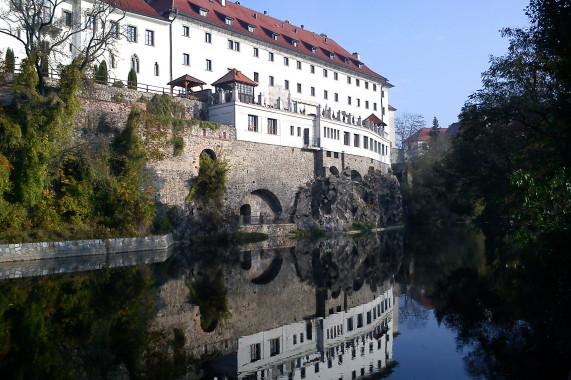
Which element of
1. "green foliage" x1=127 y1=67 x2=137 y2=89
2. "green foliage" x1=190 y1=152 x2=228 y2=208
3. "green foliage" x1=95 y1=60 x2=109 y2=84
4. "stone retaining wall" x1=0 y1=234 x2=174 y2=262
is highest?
"green foliage" x1=127 y1=67 x2=137 y2=89

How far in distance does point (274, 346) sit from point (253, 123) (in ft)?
100.0

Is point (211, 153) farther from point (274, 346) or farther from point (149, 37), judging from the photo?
point (274, 346)

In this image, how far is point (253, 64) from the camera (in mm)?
48250

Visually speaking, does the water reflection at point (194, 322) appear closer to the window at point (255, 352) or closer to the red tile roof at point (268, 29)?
the window at point (255, 352)

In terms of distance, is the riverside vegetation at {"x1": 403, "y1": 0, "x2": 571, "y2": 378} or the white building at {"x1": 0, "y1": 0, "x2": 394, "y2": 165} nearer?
the riverside vegetation at {"x1": 403, "y1": 0, "x2": 571, "y2": 378}

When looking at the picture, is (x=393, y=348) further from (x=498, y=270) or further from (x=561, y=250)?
(x=498, y=270)

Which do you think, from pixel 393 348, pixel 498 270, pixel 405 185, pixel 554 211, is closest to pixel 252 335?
pixel 393 348

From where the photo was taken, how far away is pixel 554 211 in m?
14.1

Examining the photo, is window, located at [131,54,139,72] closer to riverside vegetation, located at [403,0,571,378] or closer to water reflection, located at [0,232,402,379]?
water reflection, located at [0,232,402,379]

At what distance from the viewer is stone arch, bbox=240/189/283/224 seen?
39.7m

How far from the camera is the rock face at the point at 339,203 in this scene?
139ft

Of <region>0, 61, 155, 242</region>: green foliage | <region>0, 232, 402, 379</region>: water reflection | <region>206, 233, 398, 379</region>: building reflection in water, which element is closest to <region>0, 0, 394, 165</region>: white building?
<region>0, 61, 155, 242</region>: green foliage

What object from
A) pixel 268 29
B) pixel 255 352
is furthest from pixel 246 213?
pixel 255 352

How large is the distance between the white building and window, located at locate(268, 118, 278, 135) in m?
0.08
